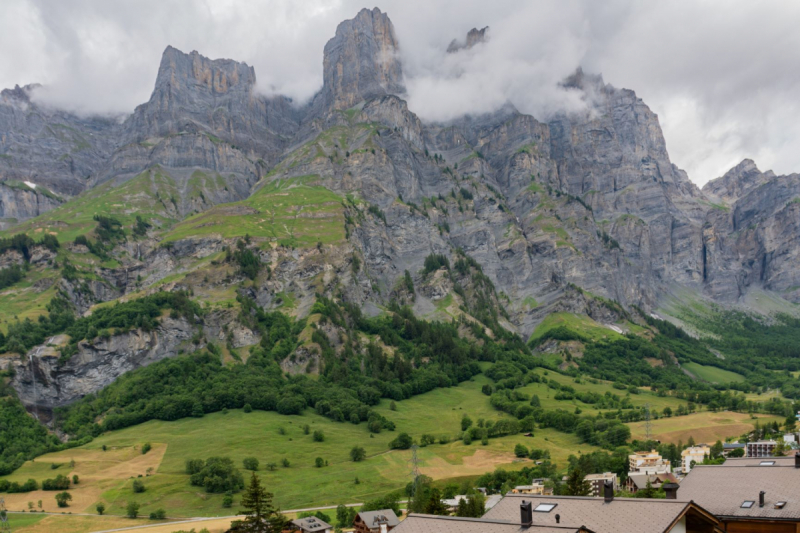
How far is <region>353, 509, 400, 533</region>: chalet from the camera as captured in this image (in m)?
100

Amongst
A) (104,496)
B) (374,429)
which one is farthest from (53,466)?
(374,429)

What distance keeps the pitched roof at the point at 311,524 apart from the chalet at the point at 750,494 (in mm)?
74645

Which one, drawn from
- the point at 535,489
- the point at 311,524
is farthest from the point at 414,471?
the point at 311,524

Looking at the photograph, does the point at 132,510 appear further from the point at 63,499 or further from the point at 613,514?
the point at 613,514

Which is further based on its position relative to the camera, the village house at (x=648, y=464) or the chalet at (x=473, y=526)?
the village house at (x=648, y=464)

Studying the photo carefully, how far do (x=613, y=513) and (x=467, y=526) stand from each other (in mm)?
8176

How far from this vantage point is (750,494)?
136 feet

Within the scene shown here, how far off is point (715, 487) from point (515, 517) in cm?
1574

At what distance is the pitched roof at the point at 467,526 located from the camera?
1291 inches

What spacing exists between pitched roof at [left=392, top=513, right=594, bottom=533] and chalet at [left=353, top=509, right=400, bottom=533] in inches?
2520

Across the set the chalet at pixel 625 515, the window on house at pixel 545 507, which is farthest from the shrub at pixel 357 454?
the window on house at pixel 545 507

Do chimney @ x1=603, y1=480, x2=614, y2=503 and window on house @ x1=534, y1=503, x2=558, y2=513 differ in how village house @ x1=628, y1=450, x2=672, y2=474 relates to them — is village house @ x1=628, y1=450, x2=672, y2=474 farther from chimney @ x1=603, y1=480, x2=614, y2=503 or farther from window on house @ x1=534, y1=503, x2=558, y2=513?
window on house @ x1=534, y1=503, x2=558, y2=513

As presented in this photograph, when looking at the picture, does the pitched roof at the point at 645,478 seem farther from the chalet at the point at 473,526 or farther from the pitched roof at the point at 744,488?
the chalet at the point at 473,526

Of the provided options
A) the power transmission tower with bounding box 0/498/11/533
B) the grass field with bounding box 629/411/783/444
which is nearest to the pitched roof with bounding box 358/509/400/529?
the power transmission tower with bounding box 0/498/11/533
